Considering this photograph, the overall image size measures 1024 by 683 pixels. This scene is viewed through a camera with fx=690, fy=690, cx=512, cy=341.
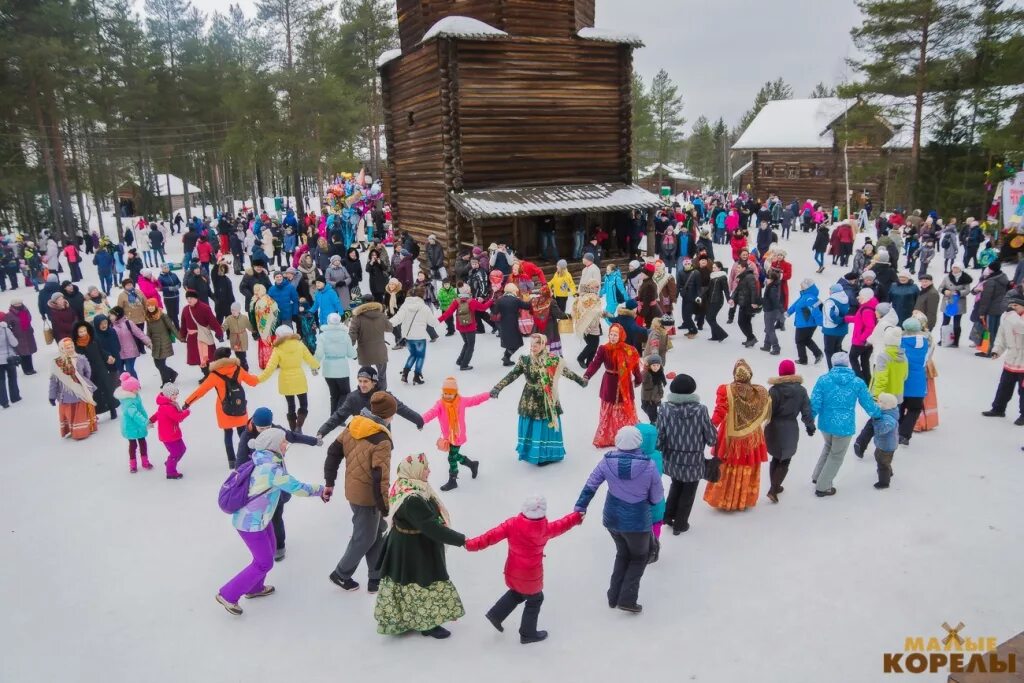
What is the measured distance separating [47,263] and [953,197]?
1344 inches

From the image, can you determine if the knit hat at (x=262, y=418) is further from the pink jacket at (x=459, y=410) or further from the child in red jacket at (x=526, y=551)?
the child in red jacket at (x=526, y=551)

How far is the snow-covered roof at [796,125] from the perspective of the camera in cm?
4084

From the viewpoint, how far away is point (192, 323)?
11.5 meters

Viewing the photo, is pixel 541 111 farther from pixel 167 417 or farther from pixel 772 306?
pixel 167 417

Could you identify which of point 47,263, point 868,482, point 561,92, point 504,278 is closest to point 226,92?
point 47,263

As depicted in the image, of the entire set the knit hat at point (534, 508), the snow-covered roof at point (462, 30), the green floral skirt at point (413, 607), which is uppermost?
the snow-covered roof at point (462, 30)

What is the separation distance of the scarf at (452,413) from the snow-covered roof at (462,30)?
12987 millimetres

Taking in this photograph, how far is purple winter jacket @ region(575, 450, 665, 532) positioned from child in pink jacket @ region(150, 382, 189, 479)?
521 centimetres

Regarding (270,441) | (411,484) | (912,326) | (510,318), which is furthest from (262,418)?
(912,326)

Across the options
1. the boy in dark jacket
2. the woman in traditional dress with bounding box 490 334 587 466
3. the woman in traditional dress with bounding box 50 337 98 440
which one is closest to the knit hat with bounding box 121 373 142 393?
the woman in traditional dress with bounding box 50 337 98 440

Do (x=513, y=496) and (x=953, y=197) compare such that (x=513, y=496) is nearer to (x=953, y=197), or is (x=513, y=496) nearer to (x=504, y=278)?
(x=504, y=278)

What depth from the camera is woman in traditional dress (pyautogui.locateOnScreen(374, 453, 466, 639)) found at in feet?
15.7

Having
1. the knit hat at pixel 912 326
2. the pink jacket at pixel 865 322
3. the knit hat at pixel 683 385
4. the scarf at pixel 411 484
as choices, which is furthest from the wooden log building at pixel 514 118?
the scarf at pixel 411 484

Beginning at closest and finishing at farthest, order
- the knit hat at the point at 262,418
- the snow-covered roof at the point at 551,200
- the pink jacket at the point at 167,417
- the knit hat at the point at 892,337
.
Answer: the knit hat at the point at 262,418, the knit hat at the point at 892,337, the pink jacket at the point at 167,417, the snow-covered roof at the point at 551,200
